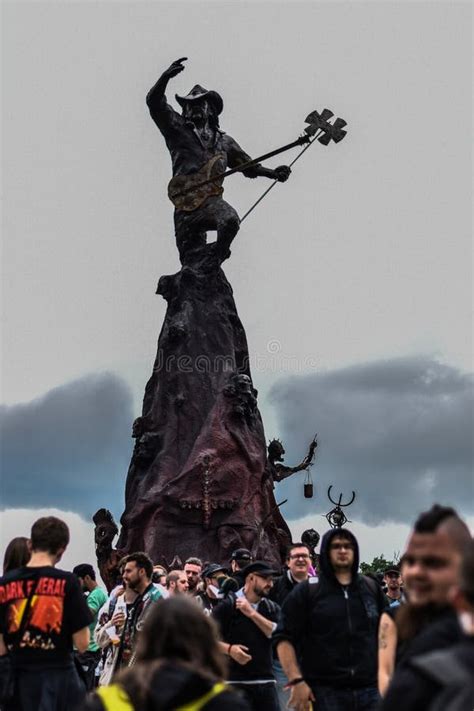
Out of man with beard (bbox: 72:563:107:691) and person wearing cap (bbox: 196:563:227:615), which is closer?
man with beard (bbox: 72:563:107:691)

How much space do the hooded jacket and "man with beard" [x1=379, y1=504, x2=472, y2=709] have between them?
314 centimetres

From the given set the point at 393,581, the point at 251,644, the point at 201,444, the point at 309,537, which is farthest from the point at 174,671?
the point at 201,444

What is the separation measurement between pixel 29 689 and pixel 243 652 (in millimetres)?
1959

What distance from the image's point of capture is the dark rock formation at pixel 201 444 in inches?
762

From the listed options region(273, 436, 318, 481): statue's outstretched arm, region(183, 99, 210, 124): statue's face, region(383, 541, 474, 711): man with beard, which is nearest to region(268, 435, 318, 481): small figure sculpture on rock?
region(273, 436, 318, 481): statue's outstretched arm

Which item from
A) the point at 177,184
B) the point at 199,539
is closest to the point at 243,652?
the point at 199,539

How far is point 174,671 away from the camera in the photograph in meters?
3.52

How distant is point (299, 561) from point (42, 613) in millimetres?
2973

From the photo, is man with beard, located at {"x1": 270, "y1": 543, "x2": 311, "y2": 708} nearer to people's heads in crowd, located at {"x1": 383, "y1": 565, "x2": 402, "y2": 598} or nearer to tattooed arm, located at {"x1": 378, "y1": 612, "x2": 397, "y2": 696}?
people's heads in crowd, located at {"x1": 383, "y1": 565, "x2": 402, "y2": 598}

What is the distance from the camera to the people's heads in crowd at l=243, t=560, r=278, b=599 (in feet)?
28.1

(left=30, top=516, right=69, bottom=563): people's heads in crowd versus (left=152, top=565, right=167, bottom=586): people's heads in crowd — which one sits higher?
(left=152, top=565, right=167, bottom=586): people's heads in crowd

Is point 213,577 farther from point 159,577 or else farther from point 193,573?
point 159,577

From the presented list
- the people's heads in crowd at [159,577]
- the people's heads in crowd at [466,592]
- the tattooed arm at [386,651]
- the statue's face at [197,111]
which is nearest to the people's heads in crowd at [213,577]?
the people's heads in crowd at [159,577]

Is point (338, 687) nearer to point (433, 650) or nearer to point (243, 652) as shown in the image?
point (243, 652)
